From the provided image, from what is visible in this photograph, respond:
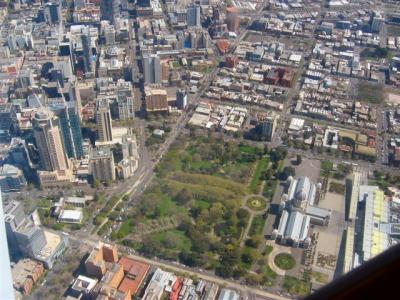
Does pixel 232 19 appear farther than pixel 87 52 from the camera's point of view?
Yes

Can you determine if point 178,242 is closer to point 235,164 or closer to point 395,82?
point 235,164

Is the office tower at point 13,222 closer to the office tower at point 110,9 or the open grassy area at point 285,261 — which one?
the open grassy area at point 285,261

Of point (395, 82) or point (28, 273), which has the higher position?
point (395, 82)

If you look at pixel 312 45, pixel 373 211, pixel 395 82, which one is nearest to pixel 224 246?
pixel 373 211

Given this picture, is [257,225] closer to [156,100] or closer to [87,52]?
[156,100]

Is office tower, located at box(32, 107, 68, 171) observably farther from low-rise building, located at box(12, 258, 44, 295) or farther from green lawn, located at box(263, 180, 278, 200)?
green lawn, located at box(263, 180, 278, 200)

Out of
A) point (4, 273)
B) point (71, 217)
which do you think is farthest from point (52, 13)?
point (4, 273)
